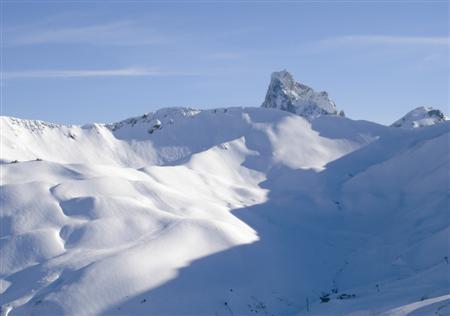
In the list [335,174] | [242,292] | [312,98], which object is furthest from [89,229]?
[312,98]

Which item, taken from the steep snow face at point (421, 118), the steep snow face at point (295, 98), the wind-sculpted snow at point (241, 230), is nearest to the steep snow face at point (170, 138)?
the wind-sculpted snow at point (241, 230)

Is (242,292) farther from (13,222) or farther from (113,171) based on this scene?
(113,171)

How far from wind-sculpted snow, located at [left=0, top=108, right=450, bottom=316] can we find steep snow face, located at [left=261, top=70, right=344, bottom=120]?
31095 millimetres

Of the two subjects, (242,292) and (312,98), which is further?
(312,98)

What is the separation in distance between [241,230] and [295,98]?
6775 centimetres

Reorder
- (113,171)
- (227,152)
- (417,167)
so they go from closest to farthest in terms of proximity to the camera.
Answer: (113,171)
(417,167)
(227,152)

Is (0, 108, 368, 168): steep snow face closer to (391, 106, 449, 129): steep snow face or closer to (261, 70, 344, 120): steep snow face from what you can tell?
(261, 70, 344, 120): steep snow face

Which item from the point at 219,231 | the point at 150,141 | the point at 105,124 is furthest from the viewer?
the point at 105,124

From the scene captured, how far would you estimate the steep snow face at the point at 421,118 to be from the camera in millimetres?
87812


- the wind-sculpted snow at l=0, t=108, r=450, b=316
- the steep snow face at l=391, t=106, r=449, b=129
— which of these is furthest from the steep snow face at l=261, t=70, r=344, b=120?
the wind-sculpted snow at l=0, t=108, r=450, b=316

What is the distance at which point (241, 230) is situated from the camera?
1329 inches

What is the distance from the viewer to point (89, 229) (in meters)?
30.4

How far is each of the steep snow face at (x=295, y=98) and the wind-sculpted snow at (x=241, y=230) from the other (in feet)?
102

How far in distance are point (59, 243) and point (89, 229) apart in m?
1.75
